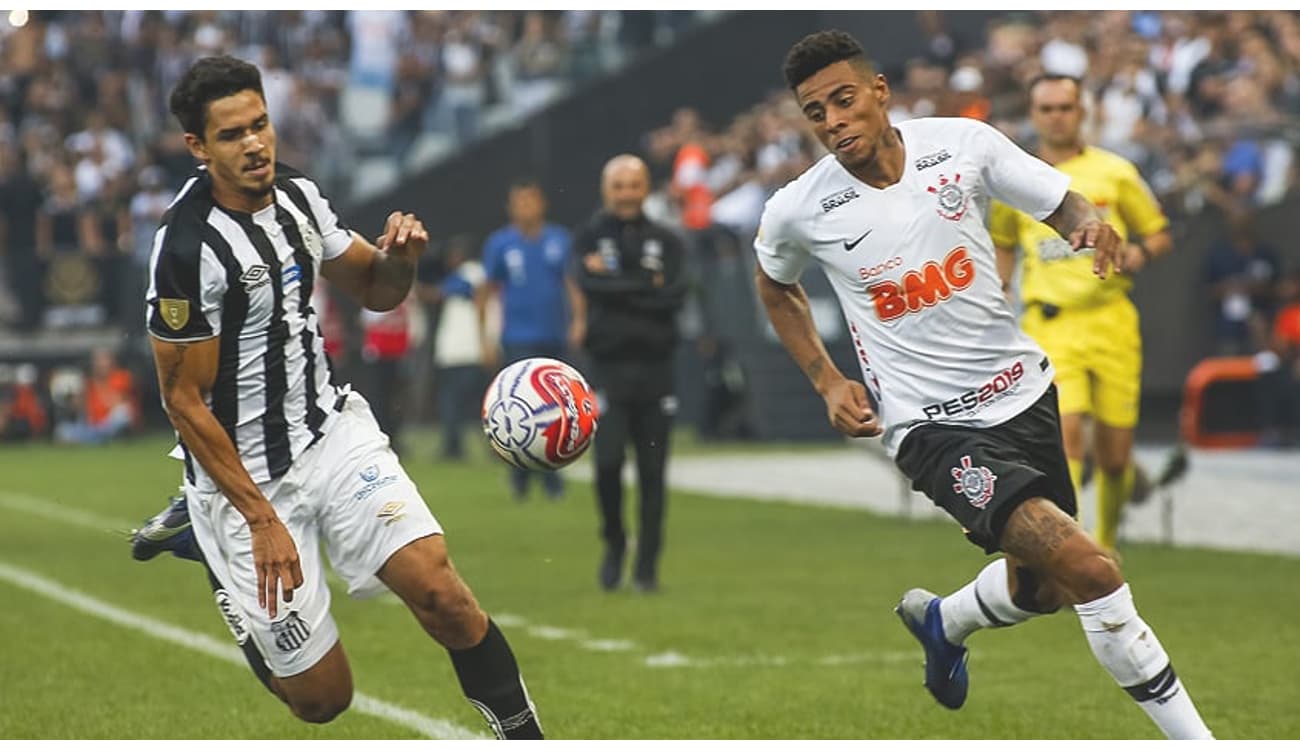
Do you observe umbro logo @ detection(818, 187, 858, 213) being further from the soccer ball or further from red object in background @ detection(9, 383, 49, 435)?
red object in background @ detection(9, 383, 49, 435)

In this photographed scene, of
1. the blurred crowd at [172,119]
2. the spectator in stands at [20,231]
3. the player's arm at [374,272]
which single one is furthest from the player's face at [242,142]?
the spectator in stands at [20,231]

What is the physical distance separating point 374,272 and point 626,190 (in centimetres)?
554

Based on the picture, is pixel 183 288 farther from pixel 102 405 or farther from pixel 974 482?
pixel 102 405

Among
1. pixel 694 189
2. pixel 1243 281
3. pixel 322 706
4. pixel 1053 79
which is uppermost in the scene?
pixel 1053 79

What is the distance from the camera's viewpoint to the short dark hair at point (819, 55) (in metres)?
7.25

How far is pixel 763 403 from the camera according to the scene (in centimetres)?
2653

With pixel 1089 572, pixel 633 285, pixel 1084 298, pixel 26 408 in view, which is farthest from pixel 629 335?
pixel 26 408

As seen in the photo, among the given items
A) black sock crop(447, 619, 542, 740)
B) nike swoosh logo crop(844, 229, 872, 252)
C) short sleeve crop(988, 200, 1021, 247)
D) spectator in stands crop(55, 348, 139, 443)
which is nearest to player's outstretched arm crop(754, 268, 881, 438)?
nike swoosh logo crop(844, 229, 872, 252)

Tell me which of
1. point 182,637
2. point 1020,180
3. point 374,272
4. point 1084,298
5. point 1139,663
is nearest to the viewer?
point 1139,663

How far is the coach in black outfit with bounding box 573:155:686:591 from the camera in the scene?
1299 cm

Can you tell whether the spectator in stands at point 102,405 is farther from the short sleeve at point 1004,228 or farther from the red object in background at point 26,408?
the short sleeve at point 1004,228

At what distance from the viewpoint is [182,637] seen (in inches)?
440
